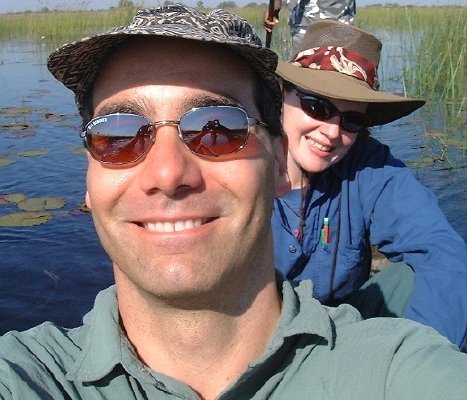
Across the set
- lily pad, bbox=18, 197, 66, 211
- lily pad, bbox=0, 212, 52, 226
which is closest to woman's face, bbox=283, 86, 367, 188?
lily pad, bbox=0, 212, 52, 226

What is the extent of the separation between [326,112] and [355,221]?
20.7 inches

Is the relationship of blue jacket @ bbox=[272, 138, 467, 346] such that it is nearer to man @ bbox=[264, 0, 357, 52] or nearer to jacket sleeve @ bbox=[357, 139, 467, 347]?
jacket sleeve @ bbox=[357, 139, 467, 347]

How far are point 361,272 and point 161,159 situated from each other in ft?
6.45

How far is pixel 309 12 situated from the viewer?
4926 mm

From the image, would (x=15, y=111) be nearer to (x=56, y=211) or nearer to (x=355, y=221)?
(x=56, y=211)

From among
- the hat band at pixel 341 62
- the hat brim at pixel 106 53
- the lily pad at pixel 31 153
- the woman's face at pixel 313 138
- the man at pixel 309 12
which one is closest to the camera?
the hat brim at pixel 106 53

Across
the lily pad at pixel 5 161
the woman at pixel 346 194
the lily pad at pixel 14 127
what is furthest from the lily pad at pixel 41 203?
the woman at pixel 346 194

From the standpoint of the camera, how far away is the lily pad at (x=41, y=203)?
23.1ft

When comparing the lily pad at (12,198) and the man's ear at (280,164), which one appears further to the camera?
the lily pad at (12,198)

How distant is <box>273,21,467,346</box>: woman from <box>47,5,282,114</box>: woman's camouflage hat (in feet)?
4.33

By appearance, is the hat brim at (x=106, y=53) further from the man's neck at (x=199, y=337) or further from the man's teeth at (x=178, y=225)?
the man's neck at (x=199, y=337)

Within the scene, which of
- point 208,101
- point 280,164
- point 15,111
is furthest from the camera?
point 15,111

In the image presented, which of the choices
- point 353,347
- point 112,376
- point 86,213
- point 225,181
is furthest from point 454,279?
point 86,213

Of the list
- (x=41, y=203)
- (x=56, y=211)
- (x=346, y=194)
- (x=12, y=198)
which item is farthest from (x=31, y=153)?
(x=346, y=194)
